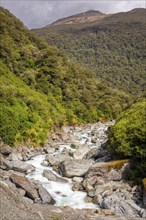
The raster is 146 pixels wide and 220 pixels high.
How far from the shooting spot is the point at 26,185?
27078 millimetres

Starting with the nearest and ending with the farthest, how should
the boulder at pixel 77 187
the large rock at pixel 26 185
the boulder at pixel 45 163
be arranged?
the large rock at pixel 26 185 → the boulder at pixel 77 187 → the boulder at pixel 45 163

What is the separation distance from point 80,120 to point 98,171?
42693 millimetres

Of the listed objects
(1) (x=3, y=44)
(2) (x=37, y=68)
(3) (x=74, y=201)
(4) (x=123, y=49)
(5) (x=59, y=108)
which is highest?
(4) (x=123, y=49)

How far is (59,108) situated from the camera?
69688 mm

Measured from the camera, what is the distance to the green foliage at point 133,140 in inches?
1156

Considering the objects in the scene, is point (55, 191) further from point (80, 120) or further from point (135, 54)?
point (135, 54)

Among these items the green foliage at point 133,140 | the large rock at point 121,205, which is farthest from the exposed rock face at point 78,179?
the large rock at point 121,205

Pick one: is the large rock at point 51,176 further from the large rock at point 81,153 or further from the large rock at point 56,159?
the large rock at point 81,153

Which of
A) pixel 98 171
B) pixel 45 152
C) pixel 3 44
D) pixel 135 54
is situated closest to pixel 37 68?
pixel 3 44

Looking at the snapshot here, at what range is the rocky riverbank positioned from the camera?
24188 mm

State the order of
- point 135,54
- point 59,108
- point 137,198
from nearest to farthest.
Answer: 1. point 137,198
2. point 59,108
3. point 135,54


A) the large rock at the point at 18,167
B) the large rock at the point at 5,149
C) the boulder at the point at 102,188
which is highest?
the large rock at the point at 5,149

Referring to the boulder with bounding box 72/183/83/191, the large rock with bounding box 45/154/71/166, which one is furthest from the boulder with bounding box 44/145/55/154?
the boulder with bounding box 72/183/83/191

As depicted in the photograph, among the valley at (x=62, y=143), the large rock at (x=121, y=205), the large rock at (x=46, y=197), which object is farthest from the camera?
the large rock at (x=46, y=197)
